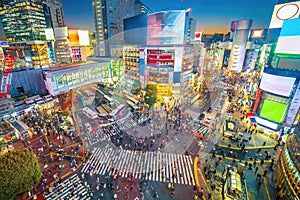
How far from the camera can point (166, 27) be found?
143 feet

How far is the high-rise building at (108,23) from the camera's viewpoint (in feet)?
255

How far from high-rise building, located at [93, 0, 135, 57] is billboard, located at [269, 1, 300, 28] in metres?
61.6

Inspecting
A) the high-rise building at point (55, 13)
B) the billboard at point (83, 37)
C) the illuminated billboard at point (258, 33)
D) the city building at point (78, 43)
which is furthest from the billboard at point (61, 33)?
the illuminated billboard at point (258, 33)

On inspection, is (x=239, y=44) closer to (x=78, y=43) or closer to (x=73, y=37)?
(x=78, y=43)

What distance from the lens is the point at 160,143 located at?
23734mm

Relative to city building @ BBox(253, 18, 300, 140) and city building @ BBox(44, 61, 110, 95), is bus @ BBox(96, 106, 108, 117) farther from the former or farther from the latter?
city building @ BBox(253, 18, 300, 140)

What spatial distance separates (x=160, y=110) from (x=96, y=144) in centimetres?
1753

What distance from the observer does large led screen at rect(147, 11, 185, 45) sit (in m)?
42.1

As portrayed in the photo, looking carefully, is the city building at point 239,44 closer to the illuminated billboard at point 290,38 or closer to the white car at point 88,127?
the illuminated billboard at point 290,38

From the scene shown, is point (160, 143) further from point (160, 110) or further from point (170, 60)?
point (170, 60)

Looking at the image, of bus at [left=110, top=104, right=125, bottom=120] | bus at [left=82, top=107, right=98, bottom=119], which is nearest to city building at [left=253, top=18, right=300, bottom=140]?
bus at [left=110, top=104, right=125, bottom=120]

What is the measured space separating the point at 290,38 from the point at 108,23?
81495mm

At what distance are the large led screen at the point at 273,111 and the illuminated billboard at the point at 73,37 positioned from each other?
228ft

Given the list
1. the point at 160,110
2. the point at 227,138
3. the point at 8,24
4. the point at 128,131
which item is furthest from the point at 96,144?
the point at 8,24
